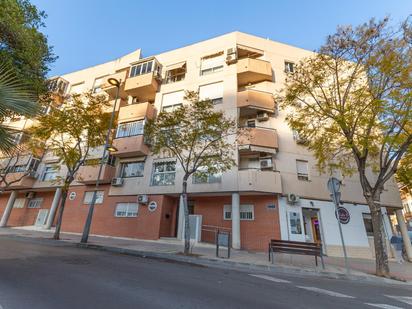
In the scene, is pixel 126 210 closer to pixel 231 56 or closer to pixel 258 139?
pixel 258 139

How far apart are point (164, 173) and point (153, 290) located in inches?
501

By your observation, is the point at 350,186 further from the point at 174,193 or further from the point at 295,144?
the point at 174,193

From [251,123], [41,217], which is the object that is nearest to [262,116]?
[251,123]

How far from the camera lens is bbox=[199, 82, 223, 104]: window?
18.5 m

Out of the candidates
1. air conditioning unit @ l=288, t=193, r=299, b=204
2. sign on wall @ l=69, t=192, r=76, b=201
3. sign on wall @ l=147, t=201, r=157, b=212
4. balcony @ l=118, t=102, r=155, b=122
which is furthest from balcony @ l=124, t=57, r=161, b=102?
air conditioning unit @ l=288, t=193, r=299, b=204

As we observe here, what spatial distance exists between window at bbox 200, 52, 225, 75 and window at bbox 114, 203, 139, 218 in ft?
41.7

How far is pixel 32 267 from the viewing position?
6586 mm

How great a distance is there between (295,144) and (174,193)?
31.5ft

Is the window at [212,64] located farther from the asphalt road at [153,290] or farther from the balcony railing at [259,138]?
the asphalt road at [153,290]

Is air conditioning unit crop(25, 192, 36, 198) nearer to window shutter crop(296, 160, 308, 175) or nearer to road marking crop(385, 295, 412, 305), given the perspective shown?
window shutter crop(296, 160, 308, 175)

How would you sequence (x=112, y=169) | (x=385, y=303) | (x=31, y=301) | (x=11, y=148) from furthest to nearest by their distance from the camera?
1. (x=112, y=169)
2. (x=385, y=303)
3. (x=11, y=148)
4. (x=31, y=301)

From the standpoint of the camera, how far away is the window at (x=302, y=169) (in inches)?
638

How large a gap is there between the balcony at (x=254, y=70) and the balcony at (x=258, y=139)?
5.10 metres

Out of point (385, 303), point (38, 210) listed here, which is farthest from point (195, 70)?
point (38, 210)
